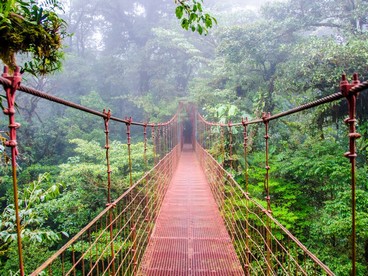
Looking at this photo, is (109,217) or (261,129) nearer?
(109,217)

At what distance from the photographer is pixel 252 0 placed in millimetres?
14266

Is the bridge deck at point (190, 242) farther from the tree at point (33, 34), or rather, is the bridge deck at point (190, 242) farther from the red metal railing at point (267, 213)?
the tree at point (33, 34)

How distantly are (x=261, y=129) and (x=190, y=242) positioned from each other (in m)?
4.41

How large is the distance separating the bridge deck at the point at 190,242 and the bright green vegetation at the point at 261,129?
2.54 feet

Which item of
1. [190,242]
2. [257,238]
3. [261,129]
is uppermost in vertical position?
[261,129]

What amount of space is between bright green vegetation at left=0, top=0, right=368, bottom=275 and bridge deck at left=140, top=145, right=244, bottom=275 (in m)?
0.77

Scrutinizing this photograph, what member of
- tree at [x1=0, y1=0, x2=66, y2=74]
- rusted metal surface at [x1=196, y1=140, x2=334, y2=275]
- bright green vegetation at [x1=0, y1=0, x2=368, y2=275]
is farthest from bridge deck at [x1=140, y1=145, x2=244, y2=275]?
tree at [x1=0, y1=0, x2=66, y2=74]

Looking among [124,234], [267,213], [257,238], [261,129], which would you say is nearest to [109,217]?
Result: [124,234]

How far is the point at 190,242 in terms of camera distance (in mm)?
2369

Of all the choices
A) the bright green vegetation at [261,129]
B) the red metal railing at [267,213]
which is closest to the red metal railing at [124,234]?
the bright green vegetation at [261,129]

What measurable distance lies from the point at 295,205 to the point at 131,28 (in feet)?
40.2

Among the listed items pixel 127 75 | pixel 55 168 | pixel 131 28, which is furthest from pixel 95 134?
pixel 131 28

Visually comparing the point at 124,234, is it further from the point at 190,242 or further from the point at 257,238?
the point at 257,238

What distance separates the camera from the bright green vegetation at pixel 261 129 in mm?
4027
